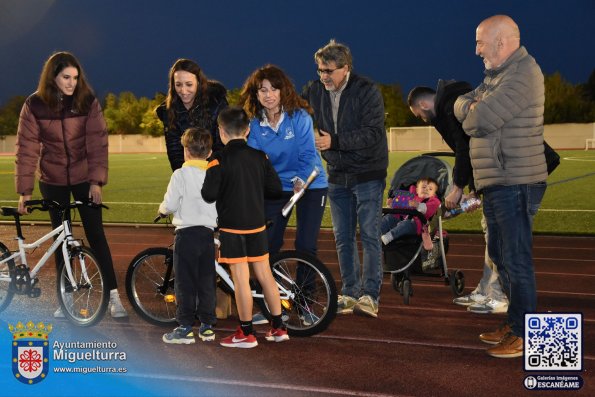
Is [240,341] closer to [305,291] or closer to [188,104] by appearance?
[305,291]

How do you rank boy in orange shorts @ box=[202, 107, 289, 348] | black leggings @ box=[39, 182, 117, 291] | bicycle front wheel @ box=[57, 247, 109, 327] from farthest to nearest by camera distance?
black leggings @ box=[39, 182, 117, 291]
bicycle front wheel @ box=[57, 247, 109, 327]
boy in orange shorts @ box=[202, 107, 289, 348]

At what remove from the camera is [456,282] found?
24.6 ft

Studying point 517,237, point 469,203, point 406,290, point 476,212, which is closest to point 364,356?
point 517,237

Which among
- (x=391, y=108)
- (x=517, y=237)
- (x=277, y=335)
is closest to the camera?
(x=517, y=237)

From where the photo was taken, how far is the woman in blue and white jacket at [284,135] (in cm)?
604

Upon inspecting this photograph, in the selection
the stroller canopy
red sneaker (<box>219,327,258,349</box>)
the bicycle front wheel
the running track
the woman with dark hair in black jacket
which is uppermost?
the woman with dark hair in black jacket

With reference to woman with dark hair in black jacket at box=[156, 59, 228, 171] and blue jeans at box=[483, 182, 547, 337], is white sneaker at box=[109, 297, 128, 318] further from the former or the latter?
blue jeans at box=[483, 182, 547, 337]

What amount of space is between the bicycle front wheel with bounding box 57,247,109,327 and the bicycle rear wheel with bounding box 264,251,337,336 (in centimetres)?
129

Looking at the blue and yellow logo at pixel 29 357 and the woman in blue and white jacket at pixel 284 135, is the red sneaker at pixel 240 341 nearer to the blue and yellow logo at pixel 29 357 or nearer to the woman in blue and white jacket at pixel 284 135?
the woman in blue and white jacket at pixel 284 135

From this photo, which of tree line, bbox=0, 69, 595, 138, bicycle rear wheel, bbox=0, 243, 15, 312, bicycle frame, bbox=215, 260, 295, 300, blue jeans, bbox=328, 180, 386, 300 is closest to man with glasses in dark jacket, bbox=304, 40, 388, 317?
blue jeans, bbox=328, 180, 386, 300

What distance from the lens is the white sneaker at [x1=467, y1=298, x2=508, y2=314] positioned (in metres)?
6.85

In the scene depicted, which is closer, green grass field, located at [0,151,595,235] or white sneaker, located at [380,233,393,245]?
white sneaker, located at [380,233,393,245]

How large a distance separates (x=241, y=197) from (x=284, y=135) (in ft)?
2.85

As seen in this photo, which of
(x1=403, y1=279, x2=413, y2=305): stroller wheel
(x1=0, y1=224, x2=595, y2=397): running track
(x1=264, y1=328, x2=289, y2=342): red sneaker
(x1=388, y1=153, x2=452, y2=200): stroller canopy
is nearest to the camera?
(x1=0, y1=224, x2=595, y2=397): running track
